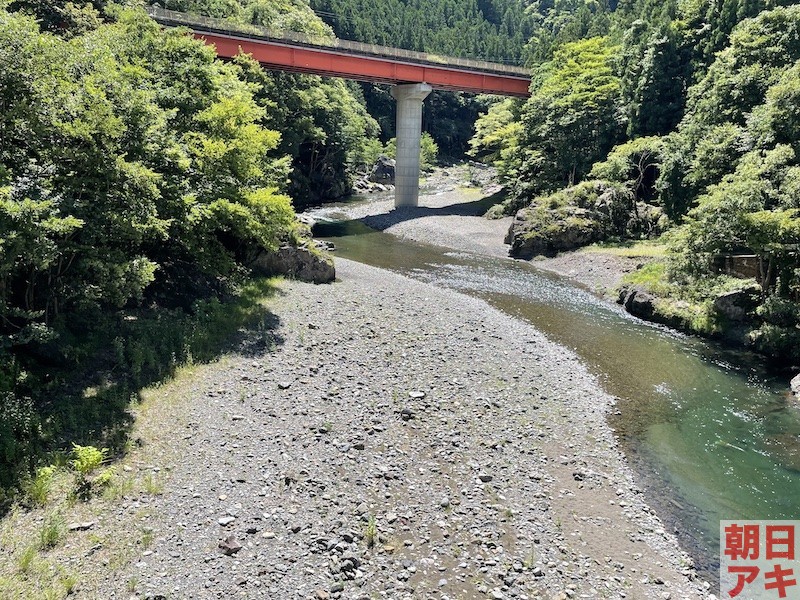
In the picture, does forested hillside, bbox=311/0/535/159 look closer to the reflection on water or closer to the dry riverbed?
the reflection on water

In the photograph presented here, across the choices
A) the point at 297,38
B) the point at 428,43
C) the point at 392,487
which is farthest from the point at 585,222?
the point at 428,43

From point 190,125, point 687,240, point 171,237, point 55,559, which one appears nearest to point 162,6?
point 190,125

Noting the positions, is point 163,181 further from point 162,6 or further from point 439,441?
point 162,6

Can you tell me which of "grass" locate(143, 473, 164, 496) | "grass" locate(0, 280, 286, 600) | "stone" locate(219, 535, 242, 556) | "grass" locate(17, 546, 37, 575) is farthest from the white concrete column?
"grass" locate(17, 546, 37, 575)

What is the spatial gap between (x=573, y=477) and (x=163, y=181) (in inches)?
613

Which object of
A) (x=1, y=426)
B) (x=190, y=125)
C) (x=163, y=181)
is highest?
(x=190, y=125)

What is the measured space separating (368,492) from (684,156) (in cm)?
3545

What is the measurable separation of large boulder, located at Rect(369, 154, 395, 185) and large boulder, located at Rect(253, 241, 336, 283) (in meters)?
59.2

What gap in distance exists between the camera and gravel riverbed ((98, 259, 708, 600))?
403 inches

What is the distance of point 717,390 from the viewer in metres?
19.7

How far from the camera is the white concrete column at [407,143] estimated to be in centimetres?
6125

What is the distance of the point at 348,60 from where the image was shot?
54469 millimetres

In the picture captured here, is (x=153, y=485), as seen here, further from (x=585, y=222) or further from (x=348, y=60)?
(x=348, y=60)

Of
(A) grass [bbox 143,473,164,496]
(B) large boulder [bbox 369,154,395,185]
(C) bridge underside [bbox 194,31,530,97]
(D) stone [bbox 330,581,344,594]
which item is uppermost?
(C) bridge underside [bbox 194,31,530,97]
